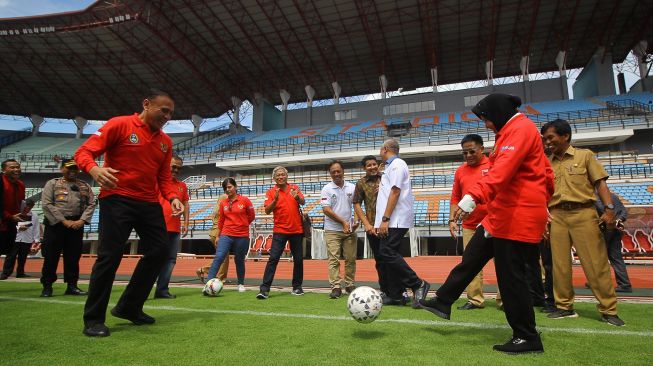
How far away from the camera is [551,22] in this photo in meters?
26.9

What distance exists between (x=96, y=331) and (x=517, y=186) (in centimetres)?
329

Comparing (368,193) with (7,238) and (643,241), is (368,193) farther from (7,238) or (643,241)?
(643,241)

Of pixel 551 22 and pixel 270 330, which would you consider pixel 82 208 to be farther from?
pixel 551 22

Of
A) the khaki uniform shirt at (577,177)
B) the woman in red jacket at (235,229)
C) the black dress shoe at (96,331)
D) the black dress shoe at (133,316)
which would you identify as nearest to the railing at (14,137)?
the woman in red jacket at (235,229)

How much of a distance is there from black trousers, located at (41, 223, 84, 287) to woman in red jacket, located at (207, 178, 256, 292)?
1.95 meters

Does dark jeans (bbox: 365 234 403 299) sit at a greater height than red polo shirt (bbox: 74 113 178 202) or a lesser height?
lesser

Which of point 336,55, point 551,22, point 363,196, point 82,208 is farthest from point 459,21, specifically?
point 82,208

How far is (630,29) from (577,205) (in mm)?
33177

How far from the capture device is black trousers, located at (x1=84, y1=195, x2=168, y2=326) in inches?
121

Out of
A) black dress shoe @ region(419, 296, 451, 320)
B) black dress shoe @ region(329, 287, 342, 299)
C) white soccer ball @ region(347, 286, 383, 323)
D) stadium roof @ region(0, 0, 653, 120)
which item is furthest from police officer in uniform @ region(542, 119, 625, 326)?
stadium roof @ region(0, 0, 653, 120)

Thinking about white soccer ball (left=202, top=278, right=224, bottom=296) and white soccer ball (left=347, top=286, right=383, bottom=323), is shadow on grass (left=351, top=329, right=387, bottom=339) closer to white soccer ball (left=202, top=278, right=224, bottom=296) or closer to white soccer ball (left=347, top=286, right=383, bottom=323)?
white soccer ball (left=347, top=286, right=383, bottom=323)

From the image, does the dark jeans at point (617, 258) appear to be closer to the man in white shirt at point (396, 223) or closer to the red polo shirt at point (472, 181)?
the red polo shirt at point (472, 181)

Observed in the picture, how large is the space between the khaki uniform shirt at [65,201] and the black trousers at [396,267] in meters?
4.30

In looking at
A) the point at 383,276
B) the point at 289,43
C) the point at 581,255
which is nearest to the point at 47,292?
the point at 383,276
